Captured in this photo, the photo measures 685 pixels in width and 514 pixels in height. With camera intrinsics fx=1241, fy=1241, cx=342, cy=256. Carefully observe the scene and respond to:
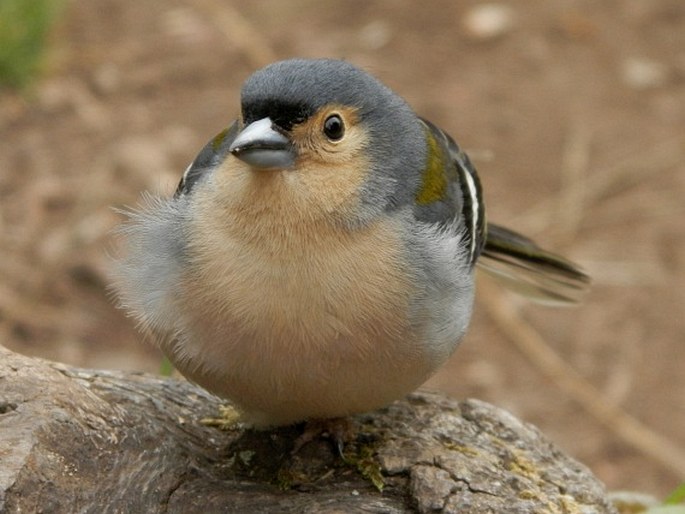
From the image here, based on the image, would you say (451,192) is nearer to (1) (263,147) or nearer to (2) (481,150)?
(1) (263,147)

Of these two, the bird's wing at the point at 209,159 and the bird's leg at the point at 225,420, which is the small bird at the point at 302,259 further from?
the bird's leg at the point at 225,420

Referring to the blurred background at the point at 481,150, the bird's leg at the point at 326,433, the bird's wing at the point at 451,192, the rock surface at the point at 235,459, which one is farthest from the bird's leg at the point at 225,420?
the blurred background at the point at 481,150

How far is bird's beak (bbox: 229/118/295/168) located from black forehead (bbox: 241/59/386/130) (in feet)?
0.17

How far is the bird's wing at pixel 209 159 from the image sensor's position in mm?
3430

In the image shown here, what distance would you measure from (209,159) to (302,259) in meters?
0.50

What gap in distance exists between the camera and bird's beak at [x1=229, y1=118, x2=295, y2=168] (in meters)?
3.07

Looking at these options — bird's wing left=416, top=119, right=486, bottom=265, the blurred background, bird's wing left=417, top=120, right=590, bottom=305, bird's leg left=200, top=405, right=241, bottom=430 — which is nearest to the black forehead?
bird's wing left=416, top=119, right=486, bottom=265

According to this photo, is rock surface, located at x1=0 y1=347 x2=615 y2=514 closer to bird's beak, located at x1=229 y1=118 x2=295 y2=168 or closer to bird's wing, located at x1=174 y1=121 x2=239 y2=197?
bird's wing, located at x1=174 y1=121 x2=239 y2=197

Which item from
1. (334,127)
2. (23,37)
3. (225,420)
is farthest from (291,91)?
(23,37)

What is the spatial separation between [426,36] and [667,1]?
177 cm

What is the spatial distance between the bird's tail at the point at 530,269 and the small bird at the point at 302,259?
1.03 metres

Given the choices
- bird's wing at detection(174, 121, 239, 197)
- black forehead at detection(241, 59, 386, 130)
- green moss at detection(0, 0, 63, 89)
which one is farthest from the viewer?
green moss at detection(0, 0, 63, 89)

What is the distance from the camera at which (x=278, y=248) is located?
125 inches

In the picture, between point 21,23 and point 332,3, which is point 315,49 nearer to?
point 332,3
